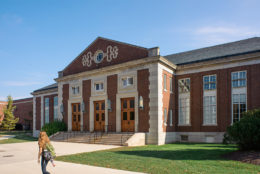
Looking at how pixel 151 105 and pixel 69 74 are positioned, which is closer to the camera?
pixel 151 105

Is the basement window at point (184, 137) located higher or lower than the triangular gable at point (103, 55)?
lower

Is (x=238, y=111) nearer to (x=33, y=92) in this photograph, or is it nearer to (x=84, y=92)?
(x=84, y=92)

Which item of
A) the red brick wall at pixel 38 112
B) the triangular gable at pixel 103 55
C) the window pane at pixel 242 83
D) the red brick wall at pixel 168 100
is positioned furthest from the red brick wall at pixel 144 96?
the red brick wall at pixel 38 112

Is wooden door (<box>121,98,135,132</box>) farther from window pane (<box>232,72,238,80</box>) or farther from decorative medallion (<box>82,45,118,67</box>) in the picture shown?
window pane (<box>232,72,238,80</box>)

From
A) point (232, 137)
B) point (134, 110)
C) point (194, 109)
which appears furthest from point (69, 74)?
point (232, 137)

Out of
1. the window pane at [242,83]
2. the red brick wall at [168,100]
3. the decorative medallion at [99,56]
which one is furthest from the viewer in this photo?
the decorative medallion at [99,56]

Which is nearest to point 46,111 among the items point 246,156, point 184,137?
point 184,137

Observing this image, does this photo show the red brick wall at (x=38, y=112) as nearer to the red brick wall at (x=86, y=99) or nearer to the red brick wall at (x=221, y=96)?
the red brick wall at (x=86, y=99)

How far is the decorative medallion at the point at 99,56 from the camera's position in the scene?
25.9m

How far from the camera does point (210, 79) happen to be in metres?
23.6

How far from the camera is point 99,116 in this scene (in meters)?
26.4

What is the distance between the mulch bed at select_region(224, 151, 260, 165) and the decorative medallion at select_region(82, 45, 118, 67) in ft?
52.2

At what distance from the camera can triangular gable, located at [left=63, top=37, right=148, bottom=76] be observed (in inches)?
958

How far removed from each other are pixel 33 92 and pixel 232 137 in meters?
33.5
